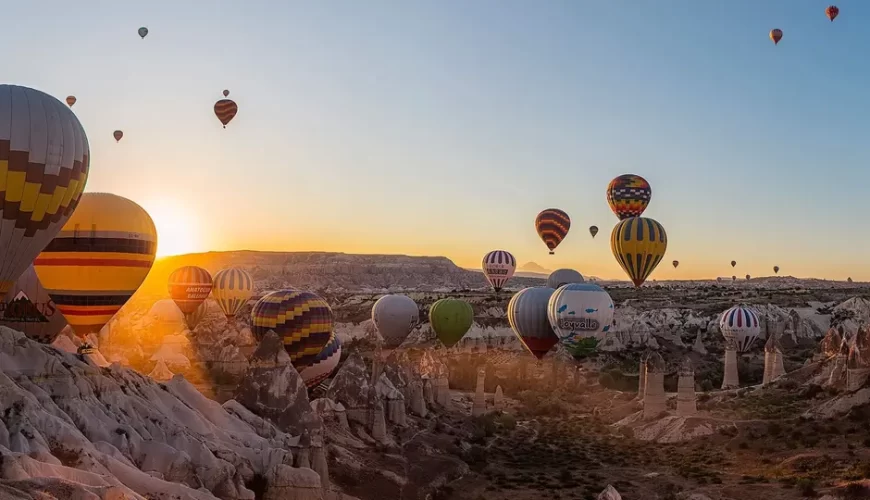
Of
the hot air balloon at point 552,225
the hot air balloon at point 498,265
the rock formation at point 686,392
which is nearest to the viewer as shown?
the rock formation at point 686,392

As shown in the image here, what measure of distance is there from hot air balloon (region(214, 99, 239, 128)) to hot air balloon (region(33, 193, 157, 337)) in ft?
68.3

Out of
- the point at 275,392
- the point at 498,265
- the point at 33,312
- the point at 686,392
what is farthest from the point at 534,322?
the point at 498,265

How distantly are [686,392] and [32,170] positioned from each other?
→ 30.5 metres

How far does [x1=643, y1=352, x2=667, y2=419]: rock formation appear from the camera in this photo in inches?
1623

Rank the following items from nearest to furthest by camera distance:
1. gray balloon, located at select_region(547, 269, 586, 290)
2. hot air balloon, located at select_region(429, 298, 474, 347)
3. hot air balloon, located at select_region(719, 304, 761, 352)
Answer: hot air balloon, located at select_region(719, 304, 761, 352)
hot air balloon, located at select_region(429, 298, 474, 347)
gray balloon, located at select_region(547, 269, 586, 290)

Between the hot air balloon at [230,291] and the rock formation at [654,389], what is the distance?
116 feet

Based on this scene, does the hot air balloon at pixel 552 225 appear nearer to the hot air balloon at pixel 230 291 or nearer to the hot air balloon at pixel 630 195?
the hot air balloon at pixel 630 195

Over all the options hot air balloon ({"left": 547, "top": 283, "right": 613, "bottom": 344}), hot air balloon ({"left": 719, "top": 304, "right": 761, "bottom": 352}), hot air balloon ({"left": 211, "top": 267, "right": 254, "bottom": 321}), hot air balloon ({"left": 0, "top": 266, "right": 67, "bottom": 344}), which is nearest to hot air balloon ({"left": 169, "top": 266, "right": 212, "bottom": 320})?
hot air balloon ({"left": 211, "top": 267, "right": 254, "bottom": 321})

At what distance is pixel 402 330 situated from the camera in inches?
2394

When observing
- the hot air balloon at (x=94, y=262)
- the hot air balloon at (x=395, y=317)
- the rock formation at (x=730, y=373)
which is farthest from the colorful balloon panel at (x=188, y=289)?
the rock formation at (x=730, y=373)

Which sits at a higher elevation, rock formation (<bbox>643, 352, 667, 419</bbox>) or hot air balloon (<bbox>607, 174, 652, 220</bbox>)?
hot air balloon (<bbox>607, 174, 652, 220</bbox>)

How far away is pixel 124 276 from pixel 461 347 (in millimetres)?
45336

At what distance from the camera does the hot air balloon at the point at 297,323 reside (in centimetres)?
3572

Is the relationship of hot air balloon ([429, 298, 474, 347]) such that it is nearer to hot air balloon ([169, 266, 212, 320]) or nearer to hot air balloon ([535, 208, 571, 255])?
hot air balloon ([169, 266, 212, 320])
